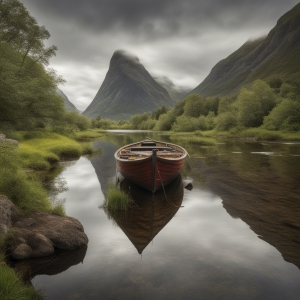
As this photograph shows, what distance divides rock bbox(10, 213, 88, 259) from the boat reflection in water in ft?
5.72

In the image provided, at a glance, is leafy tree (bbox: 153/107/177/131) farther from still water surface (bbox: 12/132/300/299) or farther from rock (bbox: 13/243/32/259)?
rock (bbox: 13/243/32/259)

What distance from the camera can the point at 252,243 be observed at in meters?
7.74

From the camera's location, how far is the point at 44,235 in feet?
22.7

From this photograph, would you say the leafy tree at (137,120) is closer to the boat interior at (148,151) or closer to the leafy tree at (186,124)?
the leafy tree at (186,124)

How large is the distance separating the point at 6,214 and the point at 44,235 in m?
1.17

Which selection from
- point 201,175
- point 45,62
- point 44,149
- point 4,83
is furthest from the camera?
Result: point 45,62

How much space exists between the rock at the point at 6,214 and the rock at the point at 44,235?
226 millimetres

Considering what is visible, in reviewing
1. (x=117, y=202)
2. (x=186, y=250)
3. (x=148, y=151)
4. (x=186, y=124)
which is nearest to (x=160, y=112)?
(x=186, y=124)

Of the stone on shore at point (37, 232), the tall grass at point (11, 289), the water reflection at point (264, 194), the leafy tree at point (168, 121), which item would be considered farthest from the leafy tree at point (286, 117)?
the tall grass at point (11, 289)

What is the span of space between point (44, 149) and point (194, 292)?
72.2 feet

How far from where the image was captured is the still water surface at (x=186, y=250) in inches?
220

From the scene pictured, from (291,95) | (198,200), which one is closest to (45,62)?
(198,200)

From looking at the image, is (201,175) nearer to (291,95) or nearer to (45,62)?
(45,62)

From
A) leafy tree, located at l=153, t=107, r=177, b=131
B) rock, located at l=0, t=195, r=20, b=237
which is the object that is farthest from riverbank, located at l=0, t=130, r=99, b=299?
leafy tree, located at l=153, t=107, r=177, b=131
